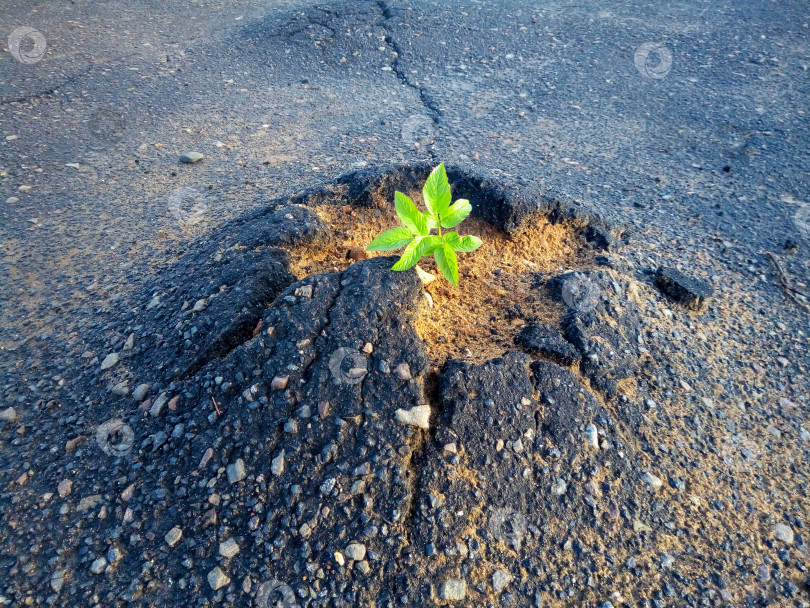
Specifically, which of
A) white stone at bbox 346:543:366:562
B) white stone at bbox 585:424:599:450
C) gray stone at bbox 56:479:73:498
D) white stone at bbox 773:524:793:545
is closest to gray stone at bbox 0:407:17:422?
gray stone at bbox 56:479:73:498

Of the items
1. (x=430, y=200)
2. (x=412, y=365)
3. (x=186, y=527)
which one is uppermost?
(x=430, y=200)

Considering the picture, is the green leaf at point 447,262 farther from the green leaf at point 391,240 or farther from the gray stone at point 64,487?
the gray stone at point 64,487

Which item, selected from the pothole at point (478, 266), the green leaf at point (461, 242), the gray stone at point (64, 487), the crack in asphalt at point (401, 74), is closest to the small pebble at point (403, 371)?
the pothole at point (478, 266)

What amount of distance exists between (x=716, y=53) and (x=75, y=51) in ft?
19.1

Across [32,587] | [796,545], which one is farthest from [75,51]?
[796,545]

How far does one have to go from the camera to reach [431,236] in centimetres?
193

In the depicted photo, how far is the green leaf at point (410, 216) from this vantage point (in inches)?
75.5

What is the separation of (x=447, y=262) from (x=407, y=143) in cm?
201

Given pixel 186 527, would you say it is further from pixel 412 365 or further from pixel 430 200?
pixel 430 200

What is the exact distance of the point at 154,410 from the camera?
1897 millimetres

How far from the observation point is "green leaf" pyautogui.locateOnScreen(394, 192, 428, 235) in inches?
75.5

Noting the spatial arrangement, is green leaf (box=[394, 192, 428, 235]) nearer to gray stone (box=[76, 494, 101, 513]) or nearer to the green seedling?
the green seedling

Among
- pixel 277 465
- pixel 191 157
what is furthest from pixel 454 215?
pixel 191 157

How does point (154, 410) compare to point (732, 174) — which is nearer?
point (154, 410)
